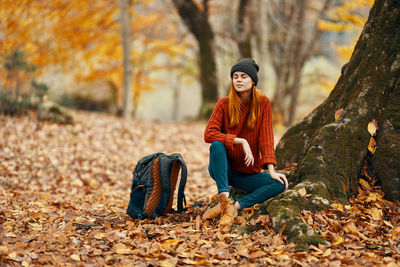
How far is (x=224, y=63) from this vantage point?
40.9ft

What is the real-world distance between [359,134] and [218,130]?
134 cm

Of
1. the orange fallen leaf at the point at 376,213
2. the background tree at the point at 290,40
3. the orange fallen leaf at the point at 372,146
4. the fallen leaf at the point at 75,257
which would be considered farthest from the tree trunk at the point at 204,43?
the fallen leaf at the point at 75,257

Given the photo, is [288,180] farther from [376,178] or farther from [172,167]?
[172,167]

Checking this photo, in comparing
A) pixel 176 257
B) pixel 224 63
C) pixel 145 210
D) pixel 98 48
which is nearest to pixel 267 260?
pixel 176 257

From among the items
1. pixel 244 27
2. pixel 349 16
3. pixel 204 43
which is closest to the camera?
pixel 349 16

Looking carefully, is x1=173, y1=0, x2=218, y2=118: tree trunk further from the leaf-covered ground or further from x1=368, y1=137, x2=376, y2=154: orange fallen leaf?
x1=368, y1=137, x2=376, y2=154: orange fallen leaf

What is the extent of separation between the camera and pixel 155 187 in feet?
11.5

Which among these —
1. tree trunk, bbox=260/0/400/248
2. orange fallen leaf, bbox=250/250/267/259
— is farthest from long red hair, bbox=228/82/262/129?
orange fallen leaf, bbox=250/250/267/259

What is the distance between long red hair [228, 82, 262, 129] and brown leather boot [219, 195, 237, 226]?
71 cm

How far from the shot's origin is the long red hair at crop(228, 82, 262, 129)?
10.8ft

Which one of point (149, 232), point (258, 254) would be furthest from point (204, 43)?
point (258, 254)

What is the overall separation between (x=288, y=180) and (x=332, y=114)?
2.95 ft

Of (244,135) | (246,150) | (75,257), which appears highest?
(244,135)

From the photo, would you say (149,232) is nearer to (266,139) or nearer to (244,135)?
(244,135)
